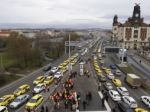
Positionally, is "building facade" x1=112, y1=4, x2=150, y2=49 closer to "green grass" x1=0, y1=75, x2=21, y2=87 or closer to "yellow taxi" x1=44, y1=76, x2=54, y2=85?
"green grass" x1=0, y1=75, x2=21, y2=87

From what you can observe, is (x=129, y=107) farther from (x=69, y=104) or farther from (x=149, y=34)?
(x=149, y=34)

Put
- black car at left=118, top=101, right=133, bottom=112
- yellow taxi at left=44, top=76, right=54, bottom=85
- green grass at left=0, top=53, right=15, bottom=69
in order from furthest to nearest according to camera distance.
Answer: green grass at left=0, top=53, right=15, bottom=69 → yellow taxi at left=44, top=76, right=54, bottom=85 → black car at left=118, top=101, right=133, bottom=112

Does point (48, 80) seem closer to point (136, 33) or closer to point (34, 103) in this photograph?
point (34, 103)

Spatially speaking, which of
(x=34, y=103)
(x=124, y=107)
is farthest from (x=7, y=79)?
(x=124, y=107)

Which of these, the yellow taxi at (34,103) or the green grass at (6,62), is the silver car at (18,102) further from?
the green grass at (6,62)

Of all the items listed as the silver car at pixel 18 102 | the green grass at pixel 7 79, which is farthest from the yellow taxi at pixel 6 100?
the green grass at pixel 7 79

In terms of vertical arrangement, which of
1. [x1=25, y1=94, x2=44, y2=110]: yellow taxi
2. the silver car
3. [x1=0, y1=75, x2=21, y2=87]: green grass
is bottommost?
[x1=0, y1=75, x2=21, y2=87]: green grass

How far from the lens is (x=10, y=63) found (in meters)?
85.0

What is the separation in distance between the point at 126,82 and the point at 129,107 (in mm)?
21883

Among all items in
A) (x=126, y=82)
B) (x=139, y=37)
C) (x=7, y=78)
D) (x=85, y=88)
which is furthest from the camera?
(x=139, y=37)

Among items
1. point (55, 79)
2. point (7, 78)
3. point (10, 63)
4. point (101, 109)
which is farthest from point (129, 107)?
point (10, 63)

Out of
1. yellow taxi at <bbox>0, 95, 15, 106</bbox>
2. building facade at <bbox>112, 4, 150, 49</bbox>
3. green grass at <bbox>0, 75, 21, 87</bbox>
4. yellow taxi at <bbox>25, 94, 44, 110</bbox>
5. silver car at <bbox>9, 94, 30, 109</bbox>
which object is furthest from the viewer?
building facade at <bbox>112, 4, 150, 49</bbox>

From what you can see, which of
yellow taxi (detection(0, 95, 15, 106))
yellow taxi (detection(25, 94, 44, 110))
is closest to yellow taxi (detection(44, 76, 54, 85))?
yellow taxi (detection(0, 95, 15, 106))

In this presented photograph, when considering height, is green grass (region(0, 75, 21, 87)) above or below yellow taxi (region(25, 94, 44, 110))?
below
